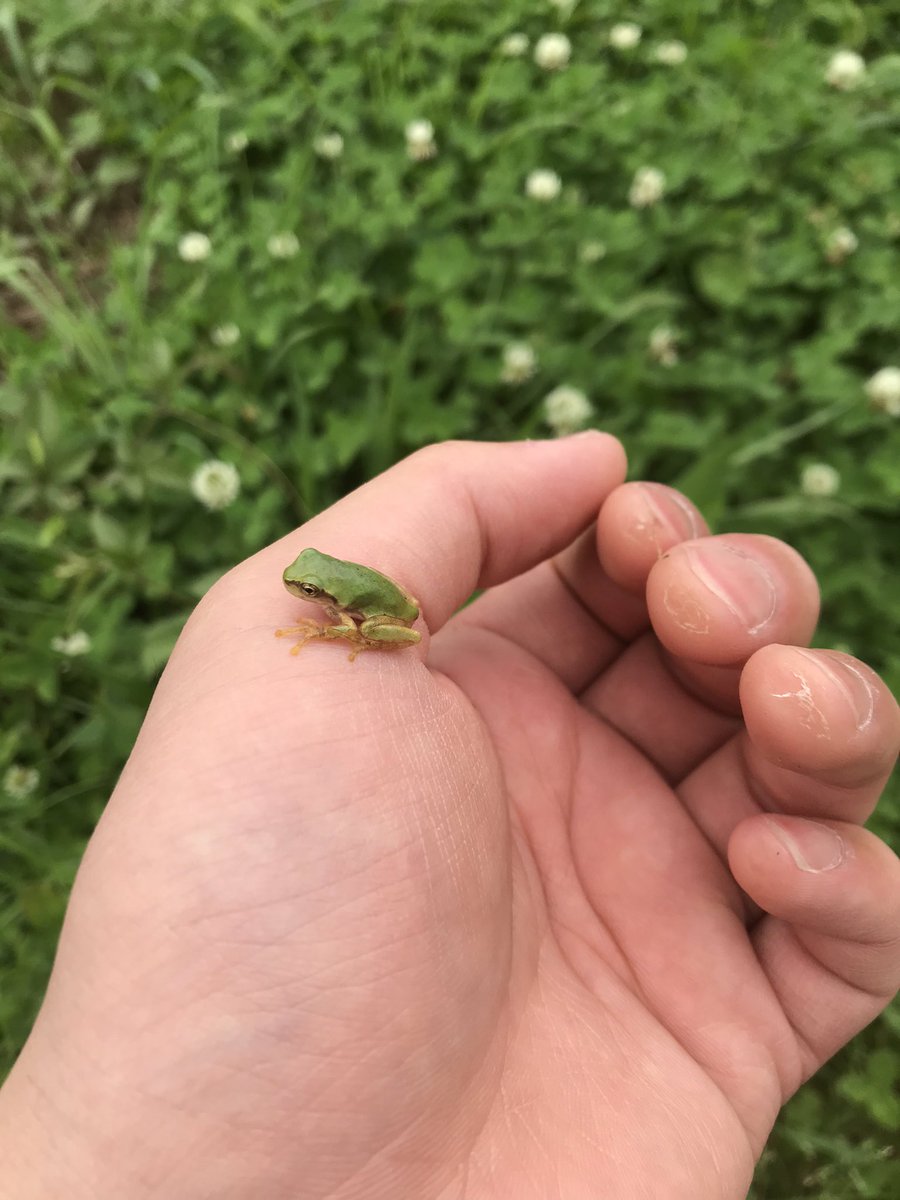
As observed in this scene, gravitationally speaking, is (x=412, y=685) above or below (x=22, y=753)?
above

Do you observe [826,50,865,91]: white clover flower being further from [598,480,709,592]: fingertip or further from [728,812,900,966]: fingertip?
[728,812,900,966]: fingertip

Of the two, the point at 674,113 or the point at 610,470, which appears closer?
the point at 610,470

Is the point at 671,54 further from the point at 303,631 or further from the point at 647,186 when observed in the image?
the point at 303,631

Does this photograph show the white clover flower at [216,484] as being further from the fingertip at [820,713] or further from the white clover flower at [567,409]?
the fingertip at [820,713]

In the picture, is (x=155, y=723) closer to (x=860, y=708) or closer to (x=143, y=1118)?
(x=143, y=1118)

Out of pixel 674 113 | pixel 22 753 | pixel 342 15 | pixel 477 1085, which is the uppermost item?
pixel 342 15

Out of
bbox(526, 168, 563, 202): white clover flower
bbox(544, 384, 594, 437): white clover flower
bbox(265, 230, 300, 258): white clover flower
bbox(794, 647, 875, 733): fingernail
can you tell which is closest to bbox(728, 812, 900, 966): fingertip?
bbox(794, 647, 875, 733): fingernail

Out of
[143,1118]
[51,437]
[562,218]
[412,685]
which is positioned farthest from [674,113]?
[143,1118]

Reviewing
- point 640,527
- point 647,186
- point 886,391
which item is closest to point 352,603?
point 640,527
